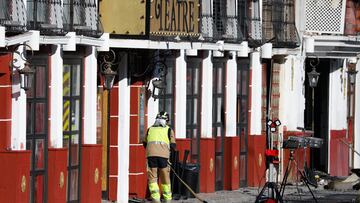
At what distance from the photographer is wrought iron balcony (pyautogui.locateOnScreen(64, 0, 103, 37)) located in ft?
97.0

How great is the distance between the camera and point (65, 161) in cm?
2934

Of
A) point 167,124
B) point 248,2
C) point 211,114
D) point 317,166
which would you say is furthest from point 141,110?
point 317,166

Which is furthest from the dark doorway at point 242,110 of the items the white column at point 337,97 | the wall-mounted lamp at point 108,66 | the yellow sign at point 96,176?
the yellow sign at point 96,176

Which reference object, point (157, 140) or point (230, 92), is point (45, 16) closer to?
point (157, 140)

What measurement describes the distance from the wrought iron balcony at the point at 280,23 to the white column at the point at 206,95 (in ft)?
9.67

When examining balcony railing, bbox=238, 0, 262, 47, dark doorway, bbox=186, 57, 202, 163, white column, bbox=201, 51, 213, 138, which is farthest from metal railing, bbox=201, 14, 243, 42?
dark doorway, bbox=186, 57, 202, 163

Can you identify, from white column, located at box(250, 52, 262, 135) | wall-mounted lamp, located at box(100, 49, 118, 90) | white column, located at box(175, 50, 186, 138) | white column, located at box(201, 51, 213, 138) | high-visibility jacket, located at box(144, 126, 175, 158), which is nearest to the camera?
high-visibility jacket, located at box(144, 126, 175, 158)

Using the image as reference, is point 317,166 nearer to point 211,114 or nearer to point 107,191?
point 211,114

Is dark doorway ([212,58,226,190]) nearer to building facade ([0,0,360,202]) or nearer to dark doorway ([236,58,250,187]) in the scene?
building facade ([0,0,360,202])

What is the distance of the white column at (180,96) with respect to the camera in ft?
116

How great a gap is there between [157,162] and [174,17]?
317 cm

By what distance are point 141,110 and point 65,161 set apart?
4.96 meters

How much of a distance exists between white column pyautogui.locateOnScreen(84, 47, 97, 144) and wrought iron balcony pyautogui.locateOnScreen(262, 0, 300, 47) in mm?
9138

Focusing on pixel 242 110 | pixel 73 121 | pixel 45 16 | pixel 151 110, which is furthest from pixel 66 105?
pixel 242 110
